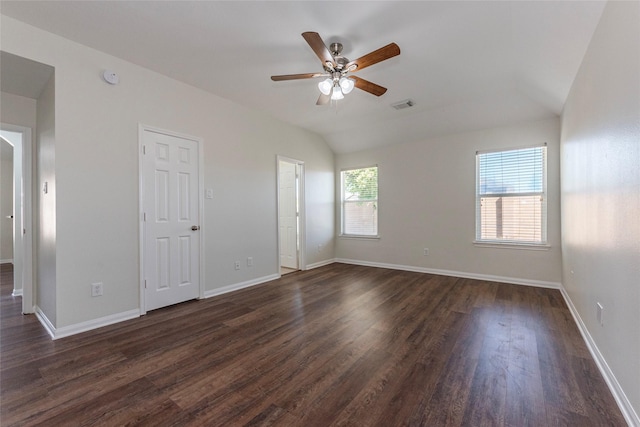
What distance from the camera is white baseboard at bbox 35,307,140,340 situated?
8.20ft

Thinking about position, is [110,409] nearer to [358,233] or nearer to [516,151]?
[358,233]

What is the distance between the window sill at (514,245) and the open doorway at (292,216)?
3115 mm

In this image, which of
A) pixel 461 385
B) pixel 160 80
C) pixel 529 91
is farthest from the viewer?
pixel 529 91

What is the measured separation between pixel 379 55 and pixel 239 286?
3.45 m

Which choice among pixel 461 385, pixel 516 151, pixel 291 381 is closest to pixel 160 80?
pixel 291 381

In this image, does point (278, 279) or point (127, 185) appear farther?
point (278, 279)

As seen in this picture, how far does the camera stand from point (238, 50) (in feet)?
8.80

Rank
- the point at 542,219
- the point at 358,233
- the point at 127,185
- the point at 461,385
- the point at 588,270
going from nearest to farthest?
the point at 461,385 < the point at 588,270 < the point at 127,185 < the point at 542,219 < the point at 358,233

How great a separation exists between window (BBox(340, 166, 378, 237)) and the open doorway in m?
1.24

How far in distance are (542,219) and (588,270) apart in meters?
2.00

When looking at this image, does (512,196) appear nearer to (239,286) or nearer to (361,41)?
(361,41)

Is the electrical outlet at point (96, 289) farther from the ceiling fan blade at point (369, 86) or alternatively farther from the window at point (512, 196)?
the window at point (512, 196)

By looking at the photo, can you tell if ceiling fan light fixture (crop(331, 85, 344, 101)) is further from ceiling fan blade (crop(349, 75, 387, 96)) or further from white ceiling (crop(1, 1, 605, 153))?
white ceiling (crop(1, 1, 605, 153))

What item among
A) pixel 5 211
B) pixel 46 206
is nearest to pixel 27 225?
pixel 46 206
